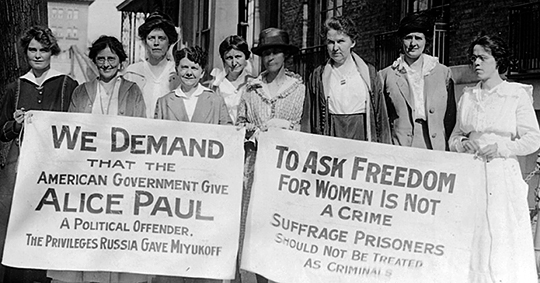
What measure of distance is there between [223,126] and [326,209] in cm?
88

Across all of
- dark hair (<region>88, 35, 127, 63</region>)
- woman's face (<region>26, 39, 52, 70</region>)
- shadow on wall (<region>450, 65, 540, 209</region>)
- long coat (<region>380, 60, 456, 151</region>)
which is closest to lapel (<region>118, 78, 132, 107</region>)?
dark hair (<region>88, 35, 127, 63</region>)

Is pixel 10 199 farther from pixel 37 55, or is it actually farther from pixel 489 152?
pixel 489 152

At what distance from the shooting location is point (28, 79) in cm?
618

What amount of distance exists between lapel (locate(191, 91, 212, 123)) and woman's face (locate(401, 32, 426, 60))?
→ 57.7 inches

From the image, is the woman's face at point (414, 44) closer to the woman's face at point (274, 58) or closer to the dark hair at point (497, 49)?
the dark hair at point (497, 49)

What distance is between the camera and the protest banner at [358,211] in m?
5.56

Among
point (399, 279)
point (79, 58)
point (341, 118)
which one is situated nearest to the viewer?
point (399, 279)

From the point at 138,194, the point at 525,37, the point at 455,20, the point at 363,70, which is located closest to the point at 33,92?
the point at 138,194

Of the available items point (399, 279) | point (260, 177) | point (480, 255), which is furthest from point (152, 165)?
point (480, 255)

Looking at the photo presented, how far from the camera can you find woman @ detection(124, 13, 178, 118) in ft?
22.3

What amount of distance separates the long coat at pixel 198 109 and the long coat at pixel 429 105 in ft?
4.05

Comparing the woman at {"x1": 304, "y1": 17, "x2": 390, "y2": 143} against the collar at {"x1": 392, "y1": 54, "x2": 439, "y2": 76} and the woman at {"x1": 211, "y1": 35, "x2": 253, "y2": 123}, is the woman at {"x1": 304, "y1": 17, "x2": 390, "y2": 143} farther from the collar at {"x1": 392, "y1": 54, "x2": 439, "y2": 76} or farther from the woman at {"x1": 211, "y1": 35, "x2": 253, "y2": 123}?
the woman at {"x1": 211, "y1": 35, "x2": 253, "y2": 123}

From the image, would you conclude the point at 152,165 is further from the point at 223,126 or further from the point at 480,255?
the point at 480,255

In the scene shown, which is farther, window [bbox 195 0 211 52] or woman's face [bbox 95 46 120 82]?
window [bbox 195 0 211 52]
